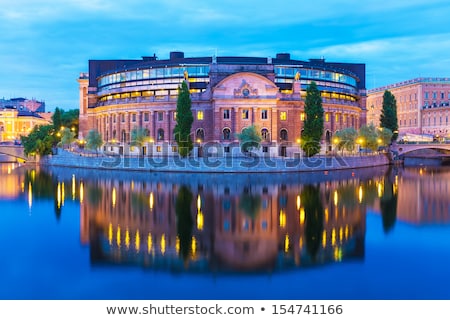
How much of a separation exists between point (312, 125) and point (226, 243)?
156ft

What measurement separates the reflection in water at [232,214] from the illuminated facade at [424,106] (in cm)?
7452

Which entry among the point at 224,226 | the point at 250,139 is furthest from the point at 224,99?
the point at 224,226

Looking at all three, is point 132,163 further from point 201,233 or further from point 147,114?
point 201,233

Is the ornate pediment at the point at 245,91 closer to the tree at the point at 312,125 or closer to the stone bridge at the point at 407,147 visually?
the tree at the point at 312,125

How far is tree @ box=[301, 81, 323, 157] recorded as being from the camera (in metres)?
72.0

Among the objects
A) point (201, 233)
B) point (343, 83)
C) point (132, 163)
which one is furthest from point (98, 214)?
point (343, 83)

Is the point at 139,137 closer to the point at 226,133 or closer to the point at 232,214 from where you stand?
the point at 226,133

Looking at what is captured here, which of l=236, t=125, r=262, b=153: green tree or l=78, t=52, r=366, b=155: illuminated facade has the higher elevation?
l=78, t=52, r=366, b=155: illuminated facade

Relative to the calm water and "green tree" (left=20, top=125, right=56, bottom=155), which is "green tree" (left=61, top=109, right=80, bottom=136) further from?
the calm water

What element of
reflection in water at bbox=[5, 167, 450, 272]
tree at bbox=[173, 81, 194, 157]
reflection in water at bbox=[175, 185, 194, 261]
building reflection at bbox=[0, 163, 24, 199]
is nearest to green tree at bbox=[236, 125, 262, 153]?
tree at bbox=[173, 81, 194, 157]

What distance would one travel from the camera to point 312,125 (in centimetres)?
7200

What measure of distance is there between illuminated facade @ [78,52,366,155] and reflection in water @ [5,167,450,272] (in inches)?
762

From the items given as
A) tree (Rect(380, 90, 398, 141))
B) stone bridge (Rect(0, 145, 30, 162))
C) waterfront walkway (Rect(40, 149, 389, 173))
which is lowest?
waterfront walkway (Rect(40, 149, 389, 173))
